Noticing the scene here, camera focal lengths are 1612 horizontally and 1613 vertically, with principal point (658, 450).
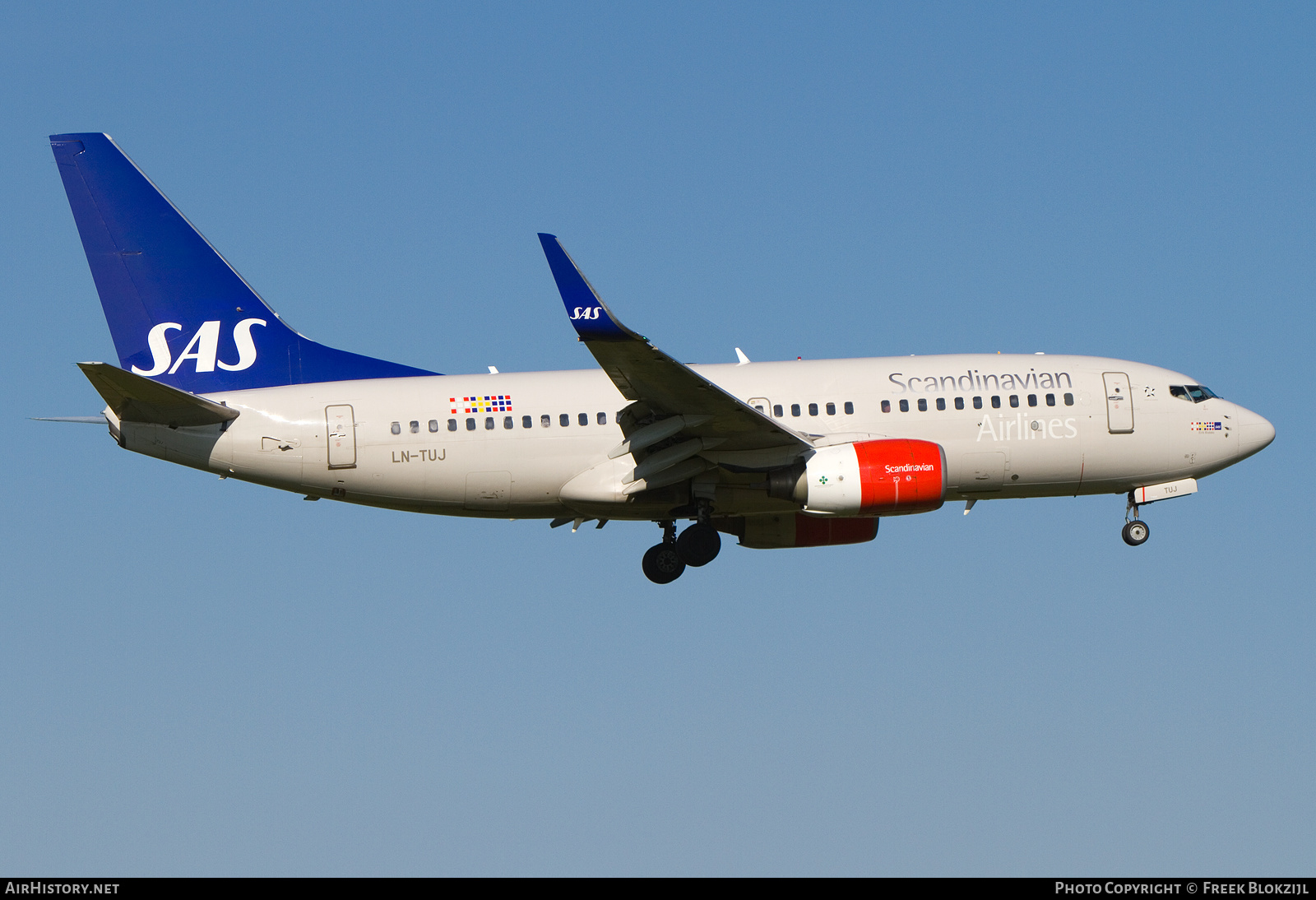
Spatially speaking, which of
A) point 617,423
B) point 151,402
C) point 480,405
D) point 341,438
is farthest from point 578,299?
point 151,402

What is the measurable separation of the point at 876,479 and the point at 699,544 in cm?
483

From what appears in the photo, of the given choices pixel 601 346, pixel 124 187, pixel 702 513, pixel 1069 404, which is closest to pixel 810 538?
pixel 702 513

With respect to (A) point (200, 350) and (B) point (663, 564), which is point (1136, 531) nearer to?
(B) point (663, 564)

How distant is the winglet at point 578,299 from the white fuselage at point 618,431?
5354 mm

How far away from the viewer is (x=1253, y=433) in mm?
40562

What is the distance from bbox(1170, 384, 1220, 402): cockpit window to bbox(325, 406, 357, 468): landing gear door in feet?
65.5

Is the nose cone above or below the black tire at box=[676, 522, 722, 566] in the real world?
above

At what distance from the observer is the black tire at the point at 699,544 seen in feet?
125

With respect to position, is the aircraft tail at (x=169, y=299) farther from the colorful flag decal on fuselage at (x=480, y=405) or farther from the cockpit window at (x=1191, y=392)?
the cockpit window at (x=1191, y=392)

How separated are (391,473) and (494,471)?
2332 mm

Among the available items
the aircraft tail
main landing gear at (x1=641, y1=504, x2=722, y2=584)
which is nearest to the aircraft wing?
main landing gear at (x1=641, y1=504, x2=722, y2=584)

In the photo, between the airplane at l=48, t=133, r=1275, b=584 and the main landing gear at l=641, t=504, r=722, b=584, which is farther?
the main landing gear at l=641, t=504, r=722, b=584

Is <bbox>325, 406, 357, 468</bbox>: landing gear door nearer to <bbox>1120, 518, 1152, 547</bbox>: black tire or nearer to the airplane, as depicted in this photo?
the airplane

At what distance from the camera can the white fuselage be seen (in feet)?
120
